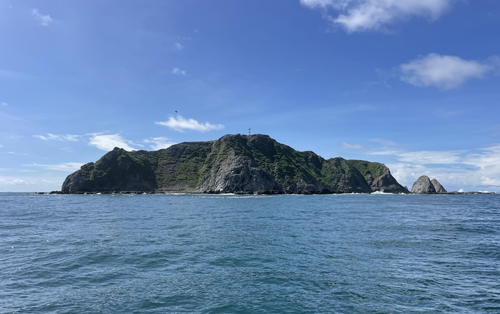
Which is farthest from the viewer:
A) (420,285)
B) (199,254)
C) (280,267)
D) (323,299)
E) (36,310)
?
(199,254)

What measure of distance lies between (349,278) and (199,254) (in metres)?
12.1

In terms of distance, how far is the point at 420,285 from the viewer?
15.4m

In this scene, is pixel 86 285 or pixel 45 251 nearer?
pixel 86 285

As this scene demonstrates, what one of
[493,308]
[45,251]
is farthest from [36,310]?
[493,308]

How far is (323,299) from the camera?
13.3 m

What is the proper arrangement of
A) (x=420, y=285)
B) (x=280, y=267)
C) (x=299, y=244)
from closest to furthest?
(x=420, y=285) → (x=280, y=267) → (x=299, y=244)

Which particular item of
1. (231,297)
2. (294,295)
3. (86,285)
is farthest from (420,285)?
(86,285)

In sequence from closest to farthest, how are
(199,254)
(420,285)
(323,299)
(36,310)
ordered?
1. (36,310)
2. (323,299)
3. (420,285)
4. (199,254)

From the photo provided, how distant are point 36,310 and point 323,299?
1383 cm

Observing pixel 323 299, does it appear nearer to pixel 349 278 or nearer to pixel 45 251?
pixel 349 278

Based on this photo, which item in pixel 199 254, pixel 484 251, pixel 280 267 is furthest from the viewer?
pixel 484 251

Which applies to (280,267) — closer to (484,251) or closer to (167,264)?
(167,264)

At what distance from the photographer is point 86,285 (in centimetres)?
1573

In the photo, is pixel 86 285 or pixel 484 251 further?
pixel 484 251
